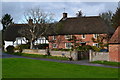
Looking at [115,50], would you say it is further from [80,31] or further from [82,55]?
[80,31]

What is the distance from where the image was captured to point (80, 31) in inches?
2218

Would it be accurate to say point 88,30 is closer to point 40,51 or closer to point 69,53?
point 40,51

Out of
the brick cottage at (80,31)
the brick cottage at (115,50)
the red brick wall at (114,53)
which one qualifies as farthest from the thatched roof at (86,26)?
the red brick wall at (114,53)

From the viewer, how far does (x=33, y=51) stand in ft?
158

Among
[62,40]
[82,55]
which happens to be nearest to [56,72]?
[82,55]

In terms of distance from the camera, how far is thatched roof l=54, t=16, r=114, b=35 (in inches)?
2176

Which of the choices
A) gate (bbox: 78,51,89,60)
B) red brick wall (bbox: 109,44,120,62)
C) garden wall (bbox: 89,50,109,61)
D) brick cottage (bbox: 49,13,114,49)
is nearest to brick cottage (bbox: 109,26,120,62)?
red brick wall (bbox: 109,44,120,62)

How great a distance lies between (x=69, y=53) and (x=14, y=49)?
2226 centimetres

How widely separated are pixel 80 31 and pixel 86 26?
2050 millimetres

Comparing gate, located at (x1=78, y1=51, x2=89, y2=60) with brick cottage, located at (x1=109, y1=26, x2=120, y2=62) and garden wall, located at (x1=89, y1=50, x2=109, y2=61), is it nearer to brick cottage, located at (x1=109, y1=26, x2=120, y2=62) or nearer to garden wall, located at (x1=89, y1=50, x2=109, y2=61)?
garden wall, located at (x1=89, y1=50, x2=109, y2=61)

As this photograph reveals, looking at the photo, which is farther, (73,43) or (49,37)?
(49,37)

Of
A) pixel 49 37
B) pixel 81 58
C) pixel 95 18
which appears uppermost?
pixel 95 18

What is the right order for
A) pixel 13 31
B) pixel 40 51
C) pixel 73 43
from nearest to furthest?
pixel 40 51 → pixel 73 43 → pixel 13 31

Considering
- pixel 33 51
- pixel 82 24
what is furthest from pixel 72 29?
pixel 33 51
